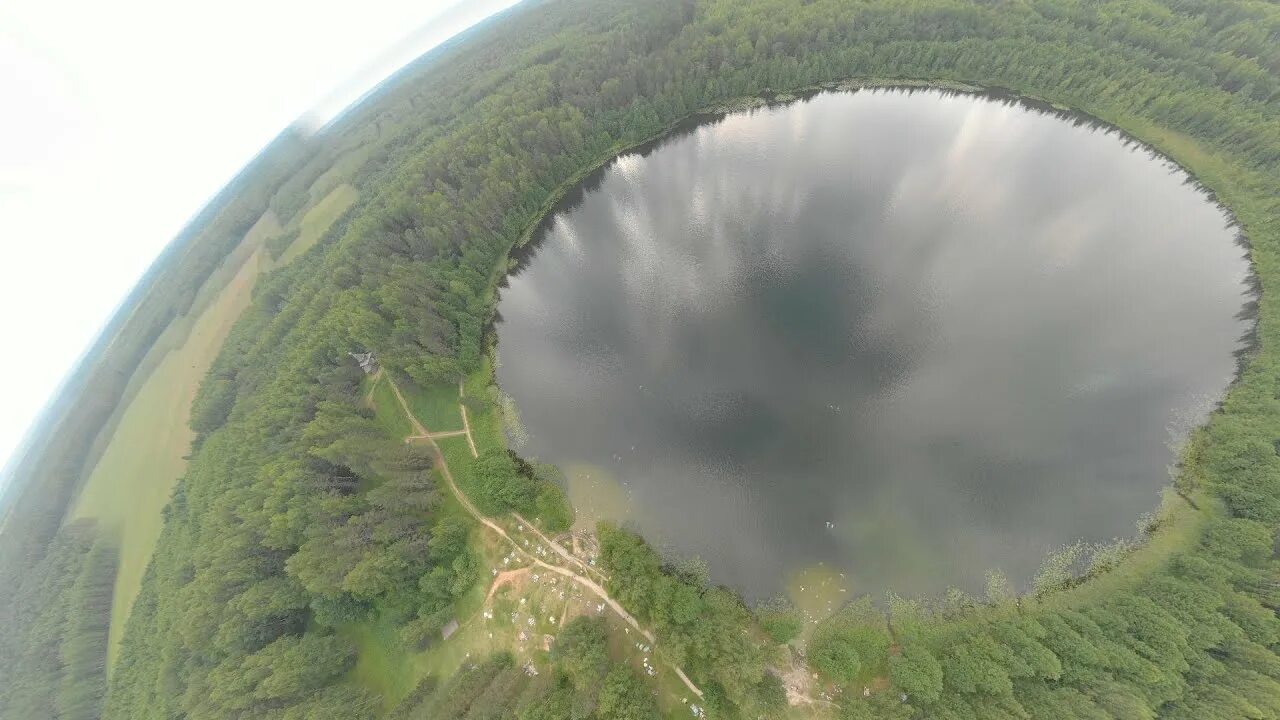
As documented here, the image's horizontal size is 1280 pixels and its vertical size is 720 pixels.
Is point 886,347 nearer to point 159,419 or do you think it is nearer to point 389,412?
point 389,412

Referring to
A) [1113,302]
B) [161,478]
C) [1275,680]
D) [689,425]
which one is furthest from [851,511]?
[161,478]

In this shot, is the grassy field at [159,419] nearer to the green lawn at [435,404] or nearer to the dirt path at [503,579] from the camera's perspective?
the green lawn at [435,404]

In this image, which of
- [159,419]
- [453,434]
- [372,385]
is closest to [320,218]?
[159,419]

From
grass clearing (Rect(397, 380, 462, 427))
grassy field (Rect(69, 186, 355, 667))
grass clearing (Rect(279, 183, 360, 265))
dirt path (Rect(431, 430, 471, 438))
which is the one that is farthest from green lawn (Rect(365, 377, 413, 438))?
grass clearing (Rect(279, 183, 360, 265))

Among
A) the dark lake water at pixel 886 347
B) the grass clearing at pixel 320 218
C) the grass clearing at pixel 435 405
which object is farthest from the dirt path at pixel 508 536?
the grass clearing at pixel 320 218

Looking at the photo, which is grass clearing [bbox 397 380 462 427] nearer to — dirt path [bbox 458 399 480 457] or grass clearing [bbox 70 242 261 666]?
dirt path [bbox 458 399 480 457]

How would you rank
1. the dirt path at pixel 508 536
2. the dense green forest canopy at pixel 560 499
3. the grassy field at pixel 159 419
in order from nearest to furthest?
the dense green forest canopy at pixel 560 499, the dirt path at pixel 508 536, the grassy field at pixel 159 419

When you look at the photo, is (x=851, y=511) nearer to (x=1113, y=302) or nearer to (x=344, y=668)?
(x=1113, y=302)
